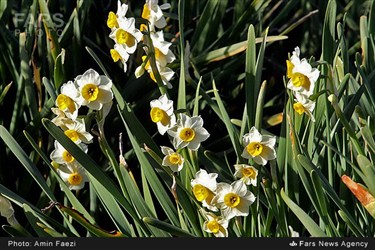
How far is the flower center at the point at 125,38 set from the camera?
1.44 metres

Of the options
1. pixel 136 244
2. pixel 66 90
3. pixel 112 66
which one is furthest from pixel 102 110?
pixel 112 66

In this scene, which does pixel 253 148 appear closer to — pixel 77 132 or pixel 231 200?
pixel 231 200

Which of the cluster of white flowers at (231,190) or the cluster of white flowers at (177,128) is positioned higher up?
the cluster of white flowers at (177,128)

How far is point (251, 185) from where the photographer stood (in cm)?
148

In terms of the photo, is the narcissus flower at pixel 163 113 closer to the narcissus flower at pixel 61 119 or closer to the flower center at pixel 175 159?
the flower center at pixel 175 159

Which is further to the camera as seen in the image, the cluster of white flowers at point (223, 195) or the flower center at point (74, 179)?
the flower center at point (74, 179)

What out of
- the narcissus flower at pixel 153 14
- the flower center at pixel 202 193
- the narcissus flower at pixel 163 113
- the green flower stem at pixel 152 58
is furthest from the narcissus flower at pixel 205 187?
the narcissus flower at pixel 153 14

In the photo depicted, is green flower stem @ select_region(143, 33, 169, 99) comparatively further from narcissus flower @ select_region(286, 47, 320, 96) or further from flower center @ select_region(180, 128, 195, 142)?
narcissus flower @ select_region(286, 47, 320, 96)

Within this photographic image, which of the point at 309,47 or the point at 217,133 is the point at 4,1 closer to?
the point at 217,133

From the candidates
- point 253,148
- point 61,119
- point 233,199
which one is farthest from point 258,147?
point 61,119

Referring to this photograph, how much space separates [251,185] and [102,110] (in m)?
0.32

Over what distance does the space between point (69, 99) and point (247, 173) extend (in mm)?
355

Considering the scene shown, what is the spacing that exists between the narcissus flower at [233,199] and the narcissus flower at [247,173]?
0.03 meters

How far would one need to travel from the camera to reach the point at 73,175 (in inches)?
59.6
